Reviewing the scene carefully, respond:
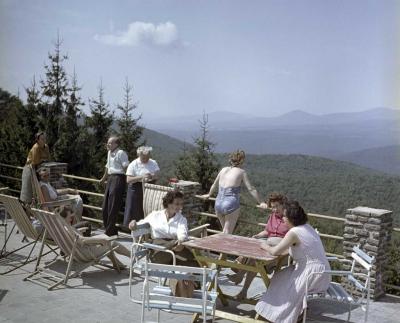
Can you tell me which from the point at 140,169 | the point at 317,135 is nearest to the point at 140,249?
the point at 140,169

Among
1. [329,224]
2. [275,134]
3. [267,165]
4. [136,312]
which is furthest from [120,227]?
[275,134]

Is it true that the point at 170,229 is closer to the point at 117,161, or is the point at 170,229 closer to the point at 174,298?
the point at 174,298

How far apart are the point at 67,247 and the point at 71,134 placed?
17764 mm

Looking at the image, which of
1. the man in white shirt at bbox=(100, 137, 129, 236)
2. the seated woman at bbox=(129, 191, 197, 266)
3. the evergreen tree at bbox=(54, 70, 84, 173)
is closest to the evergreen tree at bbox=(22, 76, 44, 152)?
the evergreen tree at bbox=(54, 70, 84, 173)

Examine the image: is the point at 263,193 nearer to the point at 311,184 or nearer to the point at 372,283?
the point at 311,184

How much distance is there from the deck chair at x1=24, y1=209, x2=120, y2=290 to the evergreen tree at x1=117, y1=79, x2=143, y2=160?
18.0m

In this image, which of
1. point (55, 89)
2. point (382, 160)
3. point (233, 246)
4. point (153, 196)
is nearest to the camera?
point (233, 246)

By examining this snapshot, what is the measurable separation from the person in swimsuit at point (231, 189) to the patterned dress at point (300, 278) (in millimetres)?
1736

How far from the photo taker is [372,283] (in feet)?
19.1

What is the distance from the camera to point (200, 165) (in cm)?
2436

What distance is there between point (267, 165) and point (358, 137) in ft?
180

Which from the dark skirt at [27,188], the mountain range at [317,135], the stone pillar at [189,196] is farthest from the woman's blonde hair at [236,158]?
the mountain range at [317,135]

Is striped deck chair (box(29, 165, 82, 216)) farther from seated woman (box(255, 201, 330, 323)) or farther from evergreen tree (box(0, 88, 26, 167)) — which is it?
evergreen tree (box(0, 88, 26, 167))

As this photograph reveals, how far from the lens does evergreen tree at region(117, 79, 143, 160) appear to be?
24612 mm
